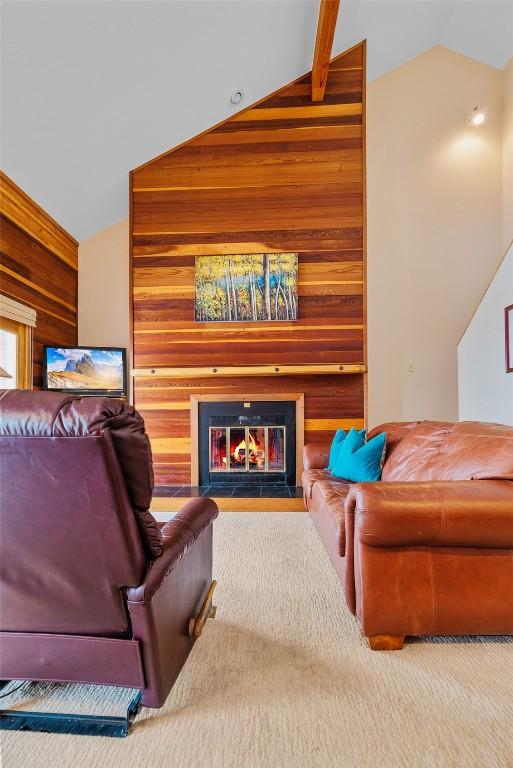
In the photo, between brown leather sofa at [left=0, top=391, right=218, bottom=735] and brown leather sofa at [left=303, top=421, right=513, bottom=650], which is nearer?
brown leather sofa at [left=0, top=391, right=218, bottom=735]

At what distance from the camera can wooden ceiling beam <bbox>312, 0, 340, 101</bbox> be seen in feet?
11.0

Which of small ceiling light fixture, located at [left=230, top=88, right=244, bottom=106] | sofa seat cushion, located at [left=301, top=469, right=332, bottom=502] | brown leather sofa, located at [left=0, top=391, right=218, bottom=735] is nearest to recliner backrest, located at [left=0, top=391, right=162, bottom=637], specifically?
brown leather sofa, located at [left=0, top=391, right=218, bottom=735]

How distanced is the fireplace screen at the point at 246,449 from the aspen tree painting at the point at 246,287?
1255mm

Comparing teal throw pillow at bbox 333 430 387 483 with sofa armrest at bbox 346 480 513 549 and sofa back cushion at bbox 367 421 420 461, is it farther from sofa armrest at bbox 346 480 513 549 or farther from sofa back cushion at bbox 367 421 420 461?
sofa armrest at bbox 346 480 513 549

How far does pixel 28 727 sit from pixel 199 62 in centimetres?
461

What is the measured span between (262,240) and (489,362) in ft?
8.70

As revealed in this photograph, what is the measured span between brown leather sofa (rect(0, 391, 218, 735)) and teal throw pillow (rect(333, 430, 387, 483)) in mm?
1803

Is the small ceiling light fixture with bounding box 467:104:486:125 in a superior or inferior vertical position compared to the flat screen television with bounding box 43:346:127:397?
superior

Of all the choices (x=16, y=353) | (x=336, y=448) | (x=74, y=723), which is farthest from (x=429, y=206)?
Result: (x=74, y=723)

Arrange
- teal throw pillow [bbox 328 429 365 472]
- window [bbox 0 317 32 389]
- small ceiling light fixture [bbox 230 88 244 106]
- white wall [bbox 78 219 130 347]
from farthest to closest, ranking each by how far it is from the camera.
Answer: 1. white wall [bbox 78 219 130 347]
2. small ceiling light fixture [bbox 230 88 244 106]
3. window [bbox 0 317 32 389]
4. teal throw pillow [bbox 328 429 365 472]

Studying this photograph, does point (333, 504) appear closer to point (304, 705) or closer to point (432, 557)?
point (432, 557)

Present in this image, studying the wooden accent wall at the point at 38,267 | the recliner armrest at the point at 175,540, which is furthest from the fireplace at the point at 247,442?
the recliner armrest at the point at 175,540

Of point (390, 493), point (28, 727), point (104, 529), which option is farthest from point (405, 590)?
point (28, 727)

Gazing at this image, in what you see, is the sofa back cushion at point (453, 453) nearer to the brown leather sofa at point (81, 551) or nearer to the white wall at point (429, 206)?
the brown leather sofa at point (81, 551)
